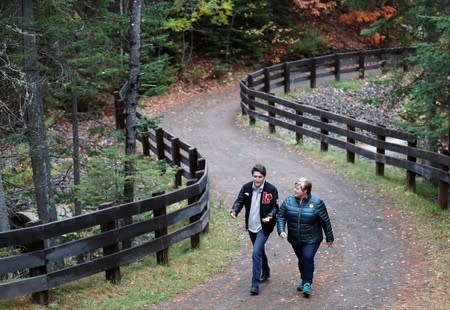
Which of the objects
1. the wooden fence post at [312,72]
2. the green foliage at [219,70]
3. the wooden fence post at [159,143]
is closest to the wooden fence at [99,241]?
the wooden fence post at [159,143]

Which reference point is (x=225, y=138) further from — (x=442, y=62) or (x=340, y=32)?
(x=340, y=32)

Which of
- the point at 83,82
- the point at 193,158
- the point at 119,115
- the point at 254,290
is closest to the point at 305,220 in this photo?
the point at 254,290

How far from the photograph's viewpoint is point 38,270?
27.2 ft

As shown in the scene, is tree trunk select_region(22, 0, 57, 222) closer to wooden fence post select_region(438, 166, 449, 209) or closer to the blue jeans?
the blue jeans

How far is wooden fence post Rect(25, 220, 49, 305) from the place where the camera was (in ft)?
26.8

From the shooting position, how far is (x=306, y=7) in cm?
3403

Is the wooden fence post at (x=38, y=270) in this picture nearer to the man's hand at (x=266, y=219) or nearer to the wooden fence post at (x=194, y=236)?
the man's hand at (x=266, y=219)

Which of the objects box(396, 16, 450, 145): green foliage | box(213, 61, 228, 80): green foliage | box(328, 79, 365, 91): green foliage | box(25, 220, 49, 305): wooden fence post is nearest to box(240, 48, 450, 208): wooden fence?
box(328, 79, 365, 91): green foliage

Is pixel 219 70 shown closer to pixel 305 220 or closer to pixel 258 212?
pixel 258 212

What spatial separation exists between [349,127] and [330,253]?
7.04 meters

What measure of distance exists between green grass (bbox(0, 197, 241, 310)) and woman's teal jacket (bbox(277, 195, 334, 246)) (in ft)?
5.76

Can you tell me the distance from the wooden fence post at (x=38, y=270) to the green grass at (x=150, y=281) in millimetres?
100

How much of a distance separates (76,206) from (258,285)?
22.0 feet

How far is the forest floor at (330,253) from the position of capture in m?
8.99
